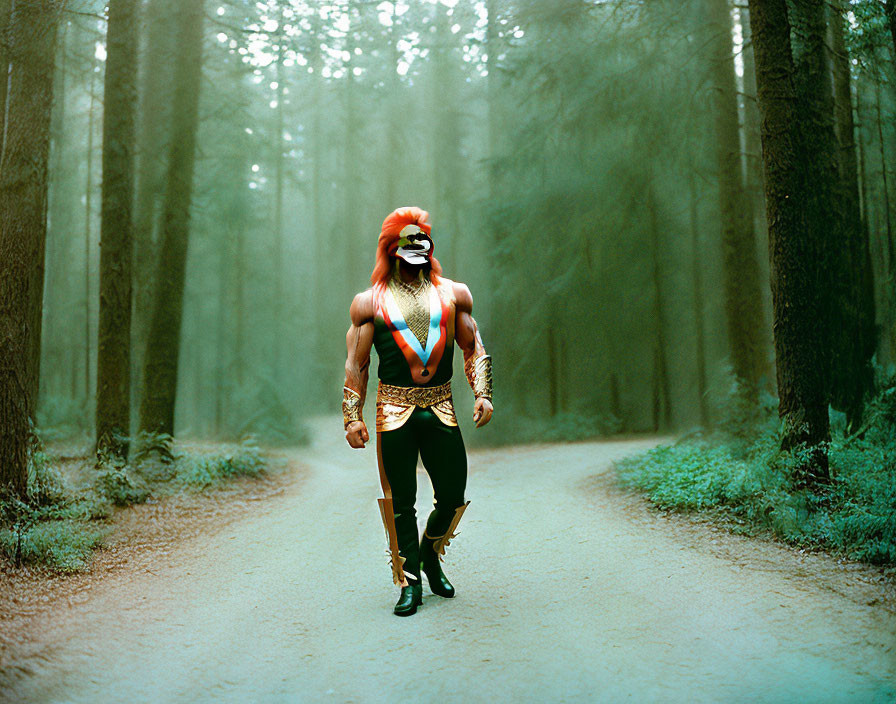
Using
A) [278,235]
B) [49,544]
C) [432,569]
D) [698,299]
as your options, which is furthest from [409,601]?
[278,235]

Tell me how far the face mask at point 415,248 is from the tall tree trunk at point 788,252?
3.33 m

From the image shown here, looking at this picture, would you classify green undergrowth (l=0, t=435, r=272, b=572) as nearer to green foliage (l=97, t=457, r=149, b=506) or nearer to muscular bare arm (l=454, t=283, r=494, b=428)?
green foliage (l=97, t=457, r=149, b=506)

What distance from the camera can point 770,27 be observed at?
5.54 metres

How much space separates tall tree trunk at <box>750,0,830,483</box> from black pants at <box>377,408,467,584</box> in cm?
313

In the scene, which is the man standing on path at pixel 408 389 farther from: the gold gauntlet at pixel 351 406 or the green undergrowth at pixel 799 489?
the green undergrowth at pixel 799 489

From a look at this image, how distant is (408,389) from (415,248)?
2.87ft

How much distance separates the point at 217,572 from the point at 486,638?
251 centimetres

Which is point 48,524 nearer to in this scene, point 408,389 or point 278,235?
point 408,389

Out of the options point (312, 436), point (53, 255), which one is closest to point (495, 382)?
point (312, 436)

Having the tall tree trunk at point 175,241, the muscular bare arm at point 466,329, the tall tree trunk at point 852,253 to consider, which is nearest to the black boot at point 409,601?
the muscular bare arm at point 466,329

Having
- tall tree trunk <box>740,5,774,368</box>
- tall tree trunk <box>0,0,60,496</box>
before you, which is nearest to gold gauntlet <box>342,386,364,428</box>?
tall tree trunk <box>0,0,60,496</box>

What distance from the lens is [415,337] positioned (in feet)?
12.6

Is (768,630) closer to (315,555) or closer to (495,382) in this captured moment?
(315,555)

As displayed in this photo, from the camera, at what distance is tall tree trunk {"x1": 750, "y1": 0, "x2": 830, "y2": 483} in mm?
5309
